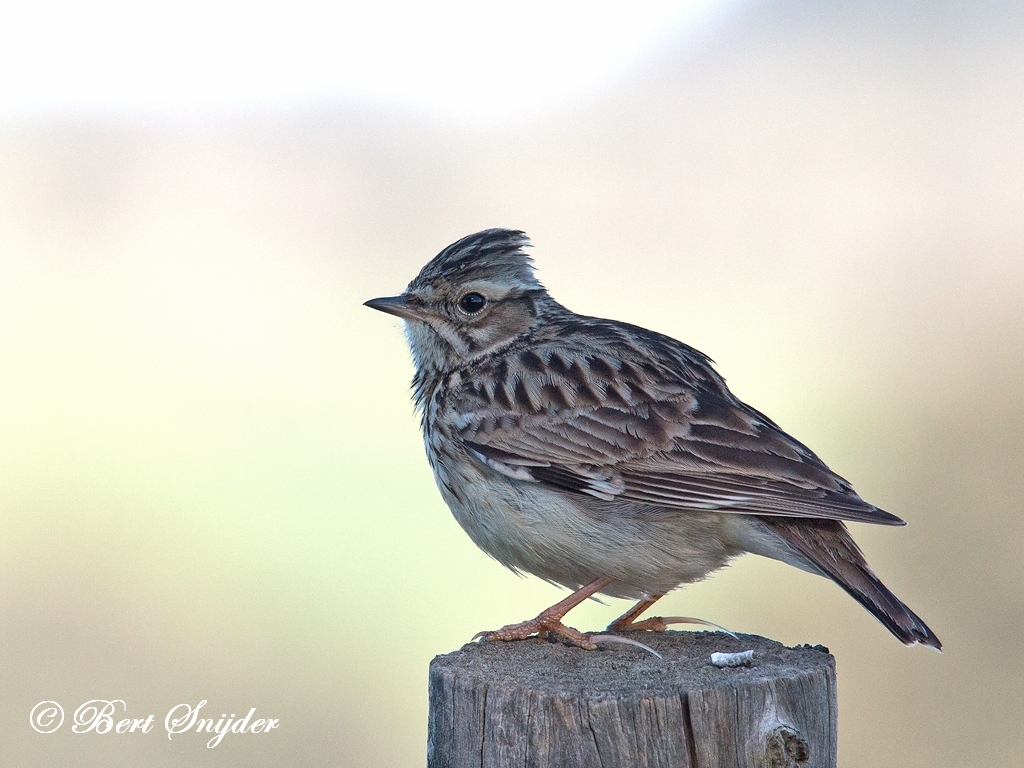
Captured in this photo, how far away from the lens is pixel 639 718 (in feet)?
15.4

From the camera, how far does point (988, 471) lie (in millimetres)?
13852

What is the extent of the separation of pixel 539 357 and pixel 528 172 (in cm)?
1768

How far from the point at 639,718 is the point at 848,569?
60.5 inches

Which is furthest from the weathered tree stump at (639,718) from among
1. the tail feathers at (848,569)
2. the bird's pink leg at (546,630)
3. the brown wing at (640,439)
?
the brown wing at (640,439)

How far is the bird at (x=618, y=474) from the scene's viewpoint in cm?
601

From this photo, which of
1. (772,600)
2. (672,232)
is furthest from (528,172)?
(772,600)

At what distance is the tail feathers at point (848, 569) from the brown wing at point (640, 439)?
0.15 m

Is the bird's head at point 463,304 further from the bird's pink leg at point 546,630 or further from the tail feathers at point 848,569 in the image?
the tail feathers at point 848,569

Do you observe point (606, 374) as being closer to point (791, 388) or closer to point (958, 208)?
point (791, 388)

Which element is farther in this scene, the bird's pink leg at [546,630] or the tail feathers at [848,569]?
the bird's pink leg at [546,630]

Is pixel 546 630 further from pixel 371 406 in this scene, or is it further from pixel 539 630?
pixel 371 406

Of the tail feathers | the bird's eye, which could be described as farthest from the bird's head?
the tail feathers

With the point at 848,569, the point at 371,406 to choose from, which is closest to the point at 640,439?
the point at 848,569

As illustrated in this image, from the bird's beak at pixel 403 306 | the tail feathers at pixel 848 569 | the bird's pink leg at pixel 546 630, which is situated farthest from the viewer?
the bird's beak at pixel 403 306
